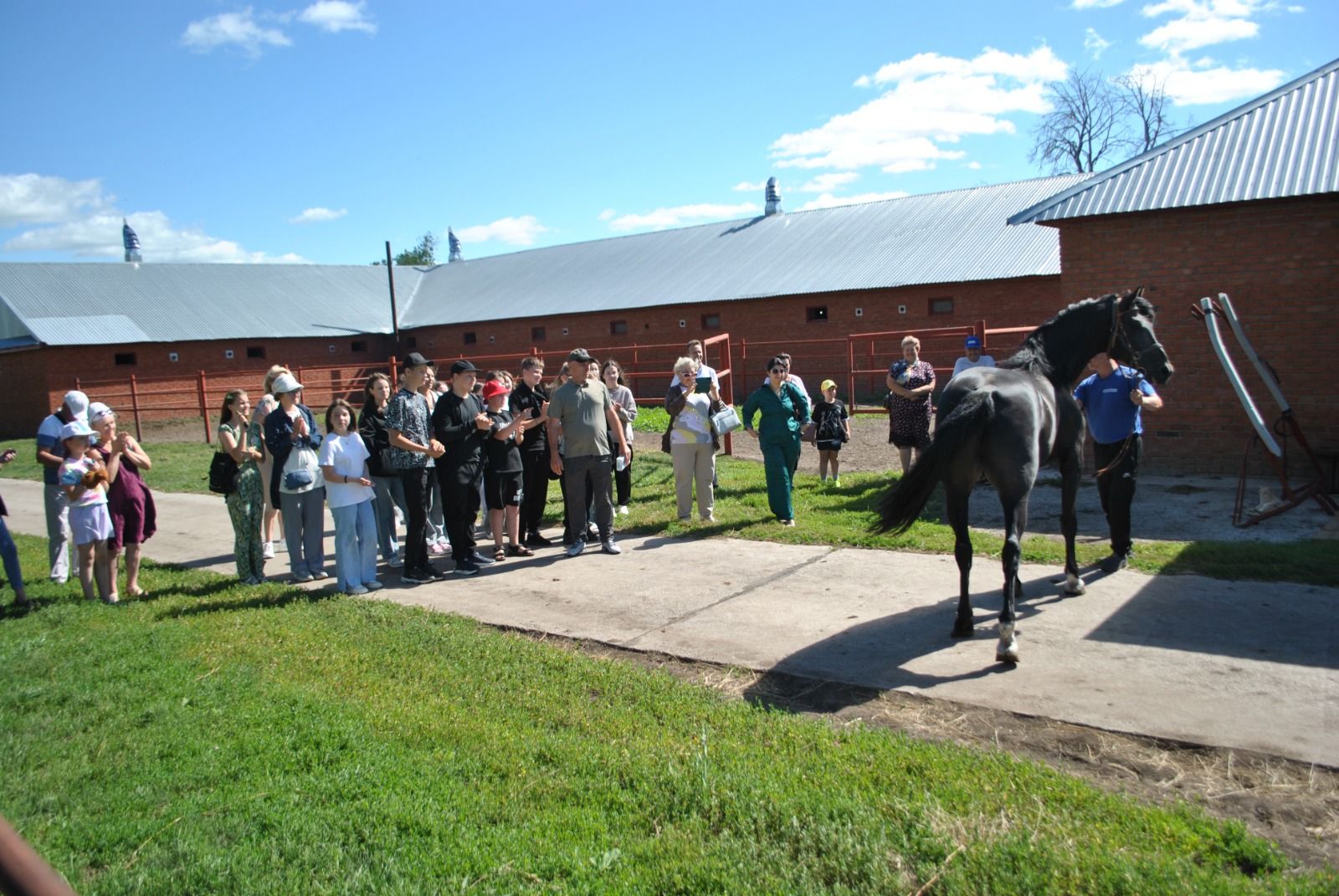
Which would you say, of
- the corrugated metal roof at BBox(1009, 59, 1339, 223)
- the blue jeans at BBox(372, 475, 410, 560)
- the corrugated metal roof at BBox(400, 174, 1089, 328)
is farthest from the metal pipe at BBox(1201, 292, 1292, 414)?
the corrugated metal roof at BBox(400, 174, 1089, 328)

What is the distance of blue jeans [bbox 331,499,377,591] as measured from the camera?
788 centimetres

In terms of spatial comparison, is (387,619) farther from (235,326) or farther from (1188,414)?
(235,326)

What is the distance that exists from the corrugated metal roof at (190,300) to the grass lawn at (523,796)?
98.8 feet

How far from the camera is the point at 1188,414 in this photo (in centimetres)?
1117

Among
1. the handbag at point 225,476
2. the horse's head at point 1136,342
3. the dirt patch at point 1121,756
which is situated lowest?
the dirt patch at point 1121,756

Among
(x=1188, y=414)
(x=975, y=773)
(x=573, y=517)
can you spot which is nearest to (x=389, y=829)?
(x=975, y=773)

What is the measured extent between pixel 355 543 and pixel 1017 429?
18.2ft

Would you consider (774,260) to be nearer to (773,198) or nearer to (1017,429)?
(773,198)

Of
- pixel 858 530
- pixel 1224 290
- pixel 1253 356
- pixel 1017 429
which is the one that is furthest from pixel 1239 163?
pixel 1017 429

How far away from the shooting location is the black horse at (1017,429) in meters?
5.62

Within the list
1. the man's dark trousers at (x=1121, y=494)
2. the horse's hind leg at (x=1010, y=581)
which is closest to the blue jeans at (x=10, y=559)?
the horse's hind leg at (x=1010, y=581)

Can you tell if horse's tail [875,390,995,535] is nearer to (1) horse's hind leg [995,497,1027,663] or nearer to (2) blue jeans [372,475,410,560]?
(1) horse's hind leg [995,497,1027,663]

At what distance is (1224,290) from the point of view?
1083 centimetres

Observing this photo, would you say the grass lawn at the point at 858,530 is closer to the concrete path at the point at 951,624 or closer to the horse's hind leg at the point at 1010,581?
the concrete path at the point at 951,624
